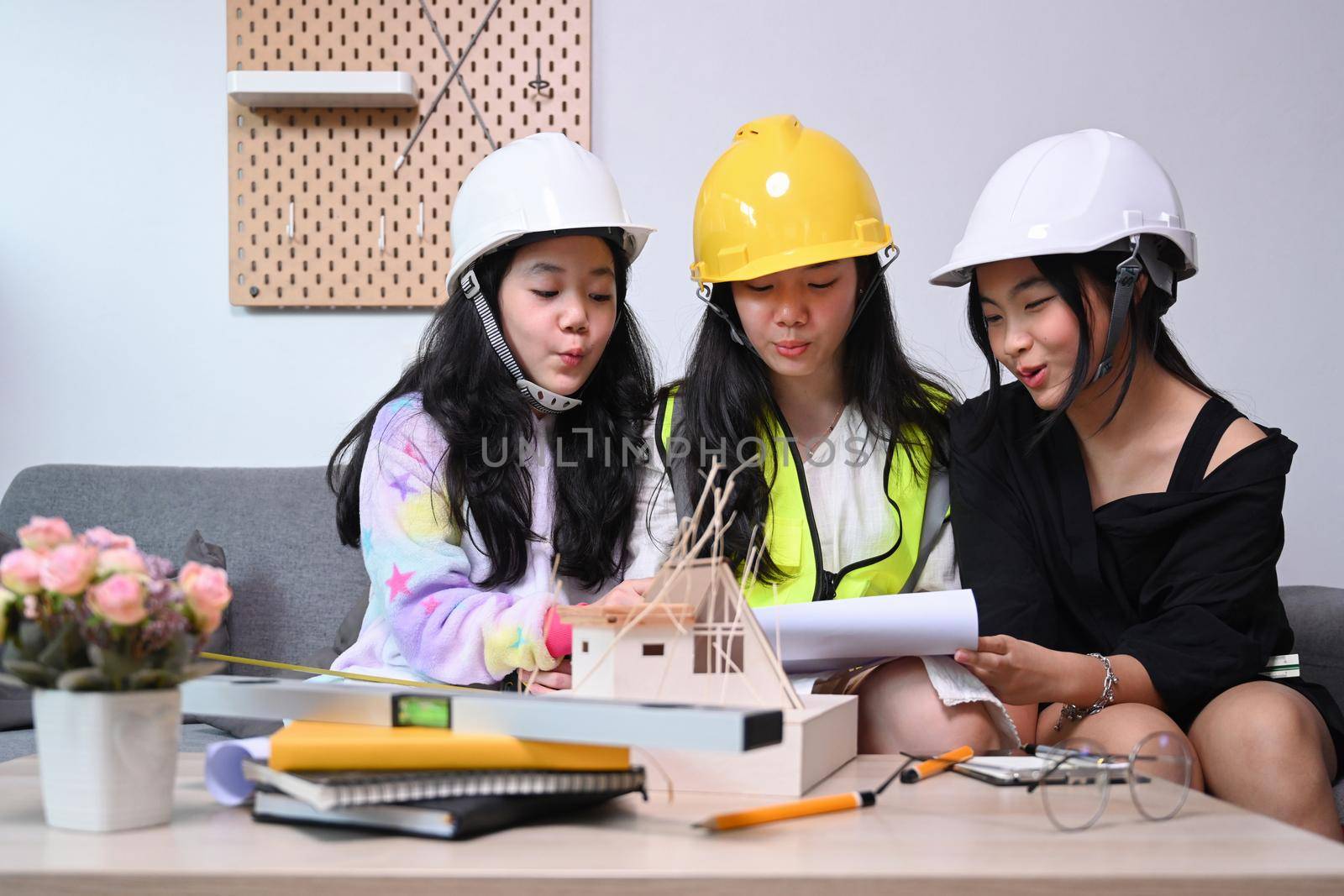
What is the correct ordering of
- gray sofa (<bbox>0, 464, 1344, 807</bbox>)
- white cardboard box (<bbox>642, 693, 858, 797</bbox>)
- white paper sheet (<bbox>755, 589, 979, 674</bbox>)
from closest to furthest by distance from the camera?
white cardboard box (<bbox>642, 693, 858, 797</bbox>) → white paper sheet (<bbox>755, 589, 979, 674</bbox>) → gray sofa (<bbox>0, 464, 1344, 807</bbox>)

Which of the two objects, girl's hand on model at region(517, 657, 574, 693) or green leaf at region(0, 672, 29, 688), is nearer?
green leaf at region(0, 672, 29, 688)

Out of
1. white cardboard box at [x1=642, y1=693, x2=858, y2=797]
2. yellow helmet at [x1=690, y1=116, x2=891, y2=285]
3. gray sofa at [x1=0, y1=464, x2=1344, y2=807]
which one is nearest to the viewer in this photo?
white cardboard box at [x1=642, y1=693, x2=858, y2=797]

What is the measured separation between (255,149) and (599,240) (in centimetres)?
110

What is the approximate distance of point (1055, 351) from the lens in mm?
1425

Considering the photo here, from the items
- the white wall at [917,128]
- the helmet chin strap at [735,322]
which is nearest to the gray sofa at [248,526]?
the white wall at [917,128]

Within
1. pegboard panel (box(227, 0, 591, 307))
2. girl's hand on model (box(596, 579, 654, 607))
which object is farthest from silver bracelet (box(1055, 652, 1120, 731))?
pegboard panel (box(227, 0, 591, 307))

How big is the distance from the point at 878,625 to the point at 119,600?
642mm

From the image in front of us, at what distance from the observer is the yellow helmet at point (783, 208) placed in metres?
1.49

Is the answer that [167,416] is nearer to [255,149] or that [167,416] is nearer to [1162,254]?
[255,149]

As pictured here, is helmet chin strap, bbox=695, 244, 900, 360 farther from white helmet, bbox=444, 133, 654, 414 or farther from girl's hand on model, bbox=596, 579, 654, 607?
girl's hand on model, bbox=596, 579, 654, 607

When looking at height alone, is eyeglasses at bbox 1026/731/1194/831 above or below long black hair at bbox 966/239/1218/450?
below

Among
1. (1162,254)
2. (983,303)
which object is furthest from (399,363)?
(1162,254)

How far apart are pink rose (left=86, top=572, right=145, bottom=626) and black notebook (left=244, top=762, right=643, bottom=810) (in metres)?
0.14

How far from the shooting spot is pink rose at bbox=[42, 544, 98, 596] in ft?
2.27
